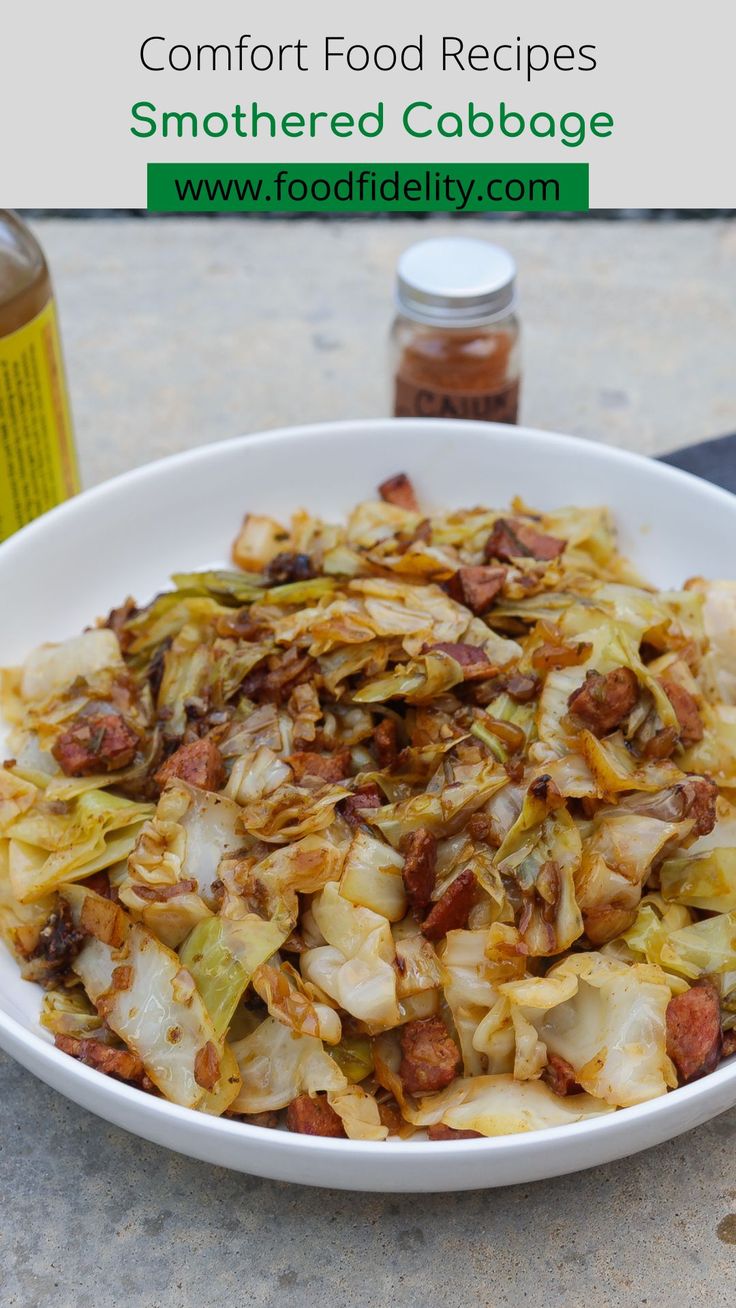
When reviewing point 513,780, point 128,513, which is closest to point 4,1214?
point 513,780

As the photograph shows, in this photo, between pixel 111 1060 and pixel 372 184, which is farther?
pixel 372 184

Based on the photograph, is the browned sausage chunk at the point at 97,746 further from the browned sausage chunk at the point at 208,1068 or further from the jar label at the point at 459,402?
the jar label at the point at 459,402

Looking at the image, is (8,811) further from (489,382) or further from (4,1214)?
(489,382)

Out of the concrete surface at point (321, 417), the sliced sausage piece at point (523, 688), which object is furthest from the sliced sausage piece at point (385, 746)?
the concrete surface at point (321, 417)

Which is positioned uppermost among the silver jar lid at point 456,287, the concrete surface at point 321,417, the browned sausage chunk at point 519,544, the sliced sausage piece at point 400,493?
the silver jar lid at point 456,287

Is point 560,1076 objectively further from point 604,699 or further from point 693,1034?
point 604,699

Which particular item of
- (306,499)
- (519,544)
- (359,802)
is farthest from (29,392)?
(359,802)

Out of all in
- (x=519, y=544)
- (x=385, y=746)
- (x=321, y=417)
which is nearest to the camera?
(x=385, y=746)
